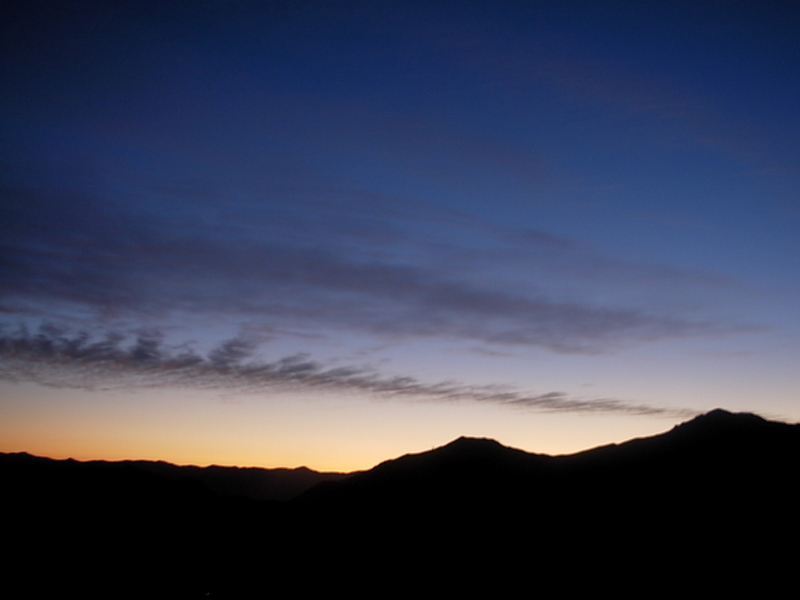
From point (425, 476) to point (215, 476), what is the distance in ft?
475

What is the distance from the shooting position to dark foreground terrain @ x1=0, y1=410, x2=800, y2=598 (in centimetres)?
4044

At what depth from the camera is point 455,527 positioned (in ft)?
187

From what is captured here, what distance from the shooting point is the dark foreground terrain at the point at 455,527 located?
133ft

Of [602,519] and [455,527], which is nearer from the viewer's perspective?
[602,519]

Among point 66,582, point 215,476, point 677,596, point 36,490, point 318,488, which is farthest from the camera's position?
point 215,476

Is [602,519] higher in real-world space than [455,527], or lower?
higher

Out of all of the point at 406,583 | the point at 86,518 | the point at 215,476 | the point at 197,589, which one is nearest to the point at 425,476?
the point at 406,583

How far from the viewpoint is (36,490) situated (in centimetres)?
7300

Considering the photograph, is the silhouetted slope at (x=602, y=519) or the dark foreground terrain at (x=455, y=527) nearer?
the silhouetted slope at (x=602, y=519)

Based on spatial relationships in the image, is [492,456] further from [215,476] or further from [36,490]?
[215,476]

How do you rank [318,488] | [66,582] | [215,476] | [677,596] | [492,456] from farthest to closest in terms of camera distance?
[215,476] → [318,488] → [492,456] → [66,582] → [677,596]

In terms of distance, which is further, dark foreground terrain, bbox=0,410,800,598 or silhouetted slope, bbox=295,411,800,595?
dark foreground terrain, bbox=0,410,800,598

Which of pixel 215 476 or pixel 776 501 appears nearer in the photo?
pixel 776 501

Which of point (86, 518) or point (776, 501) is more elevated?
point (776, 501)
